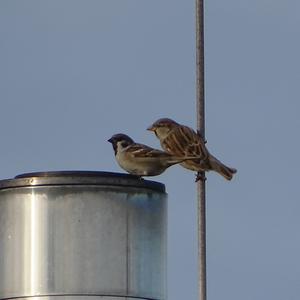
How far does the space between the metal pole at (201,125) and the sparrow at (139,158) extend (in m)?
2.32

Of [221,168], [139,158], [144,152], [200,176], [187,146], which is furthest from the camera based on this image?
[144,152]

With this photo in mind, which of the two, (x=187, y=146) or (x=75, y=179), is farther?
(x=187, y=146)

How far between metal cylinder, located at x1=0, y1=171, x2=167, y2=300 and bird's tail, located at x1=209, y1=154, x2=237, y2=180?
2.14m

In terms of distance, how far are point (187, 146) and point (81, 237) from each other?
3.04 meters

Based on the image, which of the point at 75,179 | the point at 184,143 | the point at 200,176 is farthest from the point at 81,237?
the point at 184,143

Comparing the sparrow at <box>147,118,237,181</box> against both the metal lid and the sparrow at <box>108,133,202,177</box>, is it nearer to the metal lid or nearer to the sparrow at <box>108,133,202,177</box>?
the sparrow at <box>108,133,202,177</box>

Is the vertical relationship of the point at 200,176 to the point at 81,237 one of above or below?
above

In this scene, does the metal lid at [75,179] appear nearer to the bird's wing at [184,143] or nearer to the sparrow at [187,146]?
the sparrow at [187,146]

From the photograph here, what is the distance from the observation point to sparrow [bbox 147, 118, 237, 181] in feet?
45.1

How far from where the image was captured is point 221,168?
14.2 metres

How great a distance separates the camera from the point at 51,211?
11.7 m

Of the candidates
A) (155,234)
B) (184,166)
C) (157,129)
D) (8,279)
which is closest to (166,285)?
(155,234)

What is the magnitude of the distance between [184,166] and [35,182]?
2.67m

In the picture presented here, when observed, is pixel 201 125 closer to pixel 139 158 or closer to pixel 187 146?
pixel 187 146
